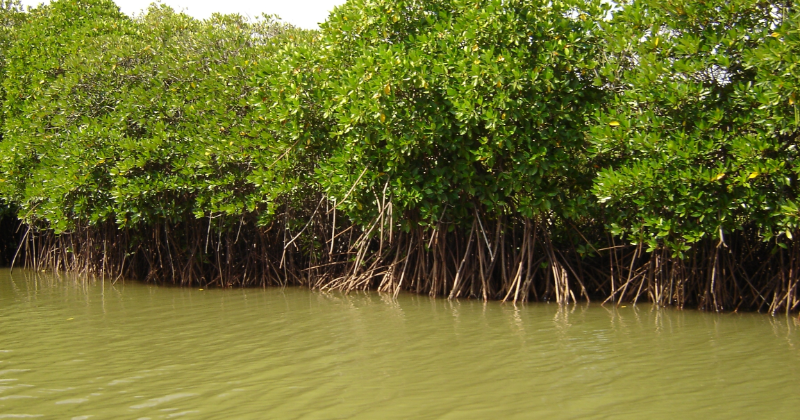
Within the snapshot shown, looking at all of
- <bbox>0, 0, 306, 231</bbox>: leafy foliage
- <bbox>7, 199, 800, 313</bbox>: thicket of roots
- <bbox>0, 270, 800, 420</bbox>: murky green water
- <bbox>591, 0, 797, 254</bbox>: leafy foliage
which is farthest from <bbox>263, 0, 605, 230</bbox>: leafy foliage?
<bbox>0, 0, 306, 231</bbox>: leafy foliage

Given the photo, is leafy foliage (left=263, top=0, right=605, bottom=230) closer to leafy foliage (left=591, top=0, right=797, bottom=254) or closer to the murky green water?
leafy foliage (left=591, top=0, right=797, bottom=254)

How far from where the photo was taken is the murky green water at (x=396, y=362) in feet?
14.8

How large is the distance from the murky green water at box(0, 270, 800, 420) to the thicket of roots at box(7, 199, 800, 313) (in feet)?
1.23

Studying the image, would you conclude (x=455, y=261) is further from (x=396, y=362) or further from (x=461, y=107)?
(x=396, y=362)

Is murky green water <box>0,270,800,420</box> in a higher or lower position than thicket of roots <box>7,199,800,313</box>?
lower

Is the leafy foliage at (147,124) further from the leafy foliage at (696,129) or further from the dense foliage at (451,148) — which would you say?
the leafy foliage at (696,129)

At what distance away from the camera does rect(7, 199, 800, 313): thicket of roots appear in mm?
7719

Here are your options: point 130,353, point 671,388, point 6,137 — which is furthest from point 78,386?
point 6,137

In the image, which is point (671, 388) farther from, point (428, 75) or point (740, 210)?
point (428, 75)

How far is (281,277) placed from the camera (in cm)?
1104

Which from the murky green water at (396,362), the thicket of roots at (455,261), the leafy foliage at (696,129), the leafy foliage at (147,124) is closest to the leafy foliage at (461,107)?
the thicket of roots at (455,261)

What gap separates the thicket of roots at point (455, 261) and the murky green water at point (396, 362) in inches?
14.8

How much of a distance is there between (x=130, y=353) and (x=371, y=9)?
4.46 metres

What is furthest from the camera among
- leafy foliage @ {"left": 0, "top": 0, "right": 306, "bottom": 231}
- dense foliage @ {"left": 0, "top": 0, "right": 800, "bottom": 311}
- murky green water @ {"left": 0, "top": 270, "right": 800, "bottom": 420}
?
leafy foliage @ {"left": 0, "top": 0, "right": 306, "bottom": 231}
